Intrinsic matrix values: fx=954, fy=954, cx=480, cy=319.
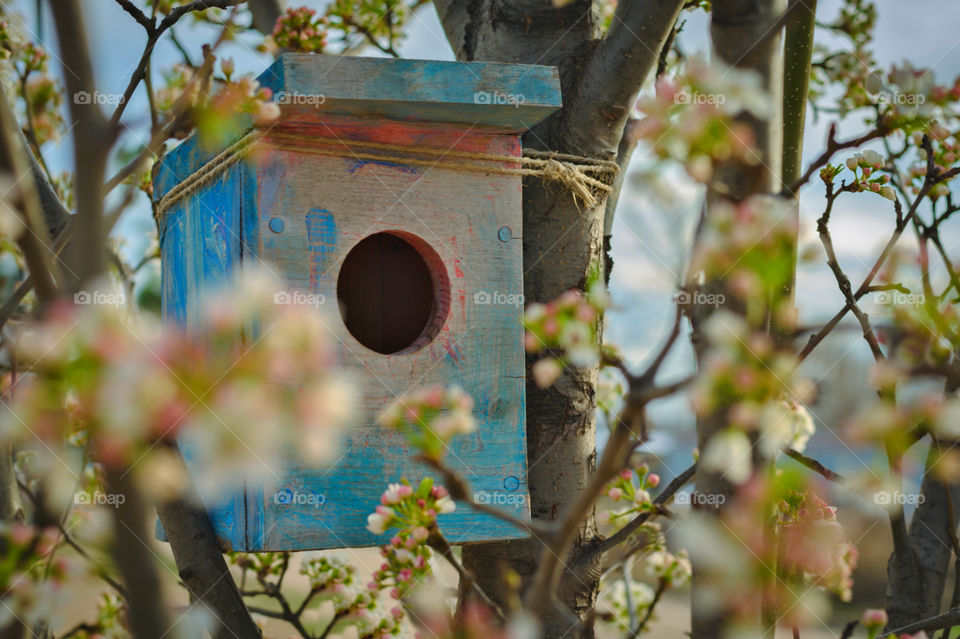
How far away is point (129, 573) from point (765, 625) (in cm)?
97

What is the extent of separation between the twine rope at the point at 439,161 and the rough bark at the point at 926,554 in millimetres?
791

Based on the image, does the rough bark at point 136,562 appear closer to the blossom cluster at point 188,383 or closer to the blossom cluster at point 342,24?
the blossom cluster at point 188,383

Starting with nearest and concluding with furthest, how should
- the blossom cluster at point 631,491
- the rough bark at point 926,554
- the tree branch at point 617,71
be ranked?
the blossom cluster at point 631,491
the tree branch at point 617,71
the rough bark at point 926,554

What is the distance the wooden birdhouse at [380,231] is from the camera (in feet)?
4.77

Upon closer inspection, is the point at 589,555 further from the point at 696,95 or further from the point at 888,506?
the point at 696,95

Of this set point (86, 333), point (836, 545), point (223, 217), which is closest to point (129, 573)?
point (86, 333)

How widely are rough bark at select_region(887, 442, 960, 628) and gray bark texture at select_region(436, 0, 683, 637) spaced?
0.58m

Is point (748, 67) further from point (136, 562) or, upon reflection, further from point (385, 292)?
point (385, 292)

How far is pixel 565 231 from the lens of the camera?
182cm

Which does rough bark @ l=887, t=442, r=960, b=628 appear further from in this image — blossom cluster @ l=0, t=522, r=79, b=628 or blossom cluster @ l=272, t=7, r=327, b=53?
blossom cluster @ l=272, t=7, r=327, b=53

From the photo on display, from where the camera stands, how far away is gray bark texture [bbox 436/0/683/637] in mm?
1751

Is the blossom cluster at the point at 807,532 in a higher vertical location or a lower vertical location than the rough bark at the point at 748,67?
lower

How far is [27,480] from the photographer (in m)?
2.88

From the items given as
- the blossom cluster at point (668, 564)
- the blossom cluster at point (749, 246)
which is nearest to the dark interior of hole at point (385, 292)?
the blossom cluster at point (749, 246)
